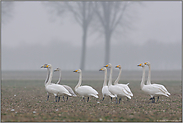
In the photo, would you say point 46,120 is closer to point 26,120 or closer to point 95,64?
point 26,120

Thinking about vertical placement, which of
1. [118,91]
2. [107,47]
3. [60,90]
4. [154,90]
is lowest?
[60,90]

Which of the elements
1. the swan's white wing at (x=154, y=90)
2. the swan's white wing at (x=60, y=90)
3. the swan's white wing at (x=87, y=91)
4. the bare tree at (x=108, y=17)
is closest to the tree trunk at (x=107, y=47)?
the bare tree at (x=108, y=17)

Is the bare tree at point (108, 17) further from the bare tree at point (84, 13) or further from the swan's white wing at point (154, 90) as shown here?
the swan's white wing at point (154, 90)

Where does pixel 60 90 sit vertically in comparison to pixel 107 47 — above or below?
below

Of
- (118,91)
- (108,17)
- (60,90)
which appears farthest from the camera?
(108,17)

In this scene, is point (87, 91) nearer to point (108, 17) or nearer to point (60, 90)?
point (60, 90)

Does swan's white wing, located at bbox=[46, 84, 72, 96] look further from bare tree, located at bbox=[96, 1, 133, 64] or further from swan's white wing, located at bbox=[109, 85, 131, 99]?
bare tree, located at bbox=[96, 1, 133, 64]

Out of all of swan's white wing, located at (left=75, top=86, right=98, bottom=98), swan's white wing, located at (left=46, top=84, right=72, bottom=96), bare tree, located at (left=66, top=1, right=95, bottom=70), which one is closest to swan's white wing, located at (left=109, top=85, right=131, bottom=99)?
swan's white wing, located at (left=75, top=86, right=98, bottom=98)

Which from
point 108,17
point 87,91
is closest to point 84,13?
point 108,17

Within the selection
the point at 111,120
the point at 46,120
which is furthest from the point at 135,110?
the point at 46,120

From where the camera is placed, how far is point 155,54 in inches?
4840

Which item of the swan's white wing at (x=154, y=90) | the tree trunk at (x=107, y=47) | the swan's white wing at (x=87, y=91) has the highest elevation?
the tree trunk at (x=107, y=47)

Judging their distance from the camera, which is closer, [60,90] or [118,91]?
[118,91]

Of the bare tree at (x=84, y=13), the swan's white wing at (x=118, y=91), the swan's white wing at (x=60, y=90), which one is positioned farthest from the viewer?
the bare tree at (x=84, y=13)
